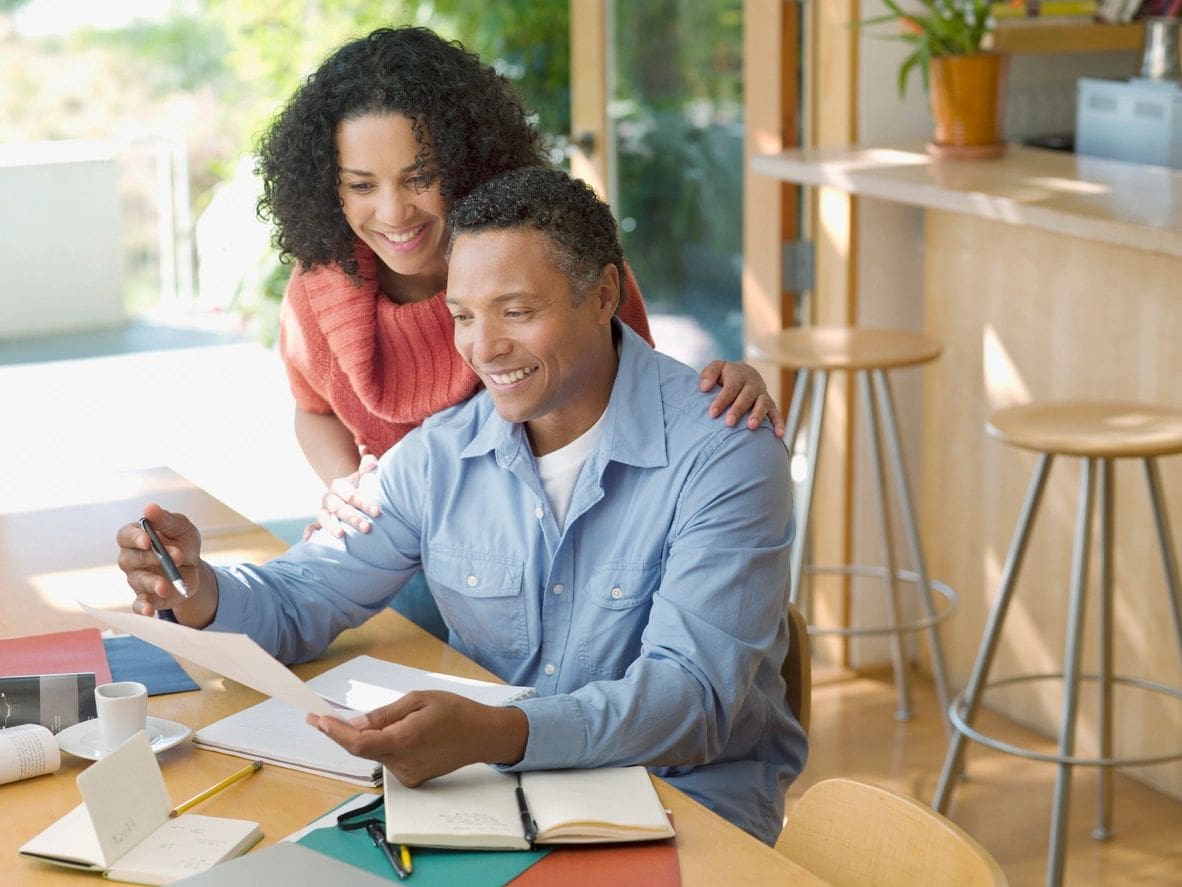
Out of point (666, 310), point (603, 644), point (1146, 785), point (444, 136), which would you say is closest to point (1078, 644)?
point (1146, 785)

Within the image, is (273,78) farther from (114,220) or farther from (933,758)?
(933,758)

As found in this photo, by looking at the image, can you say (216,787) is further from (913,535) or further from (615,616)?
(913,535)

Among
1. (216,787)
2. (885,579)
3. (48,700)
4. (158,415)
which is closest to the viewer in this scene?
(216,787)

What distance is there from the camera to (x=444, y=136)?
6.27ft

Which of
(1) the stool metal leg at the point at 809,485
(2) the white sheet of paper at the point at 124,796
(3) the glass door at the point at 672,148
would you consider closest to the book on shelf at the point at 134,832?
(2) the white sheet of paper at the point at 124,796

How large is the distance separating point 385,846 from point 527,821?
0.12 meters

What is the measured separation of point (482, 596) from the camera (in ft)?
5.99

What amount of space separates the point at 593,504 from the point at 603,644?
0.15m

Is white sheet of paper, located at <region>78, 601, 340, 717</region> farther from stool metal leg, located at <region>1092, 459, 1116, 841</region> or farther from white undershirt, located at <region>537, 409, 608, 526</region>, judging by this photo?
stool metal leg, located at <region>1092, 459, 1116, 841</region>

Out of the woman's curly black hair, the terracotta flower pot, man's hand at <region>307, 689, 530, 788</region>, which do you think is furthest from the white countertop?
man's hand at <region>307, 689, 530, 788</region>

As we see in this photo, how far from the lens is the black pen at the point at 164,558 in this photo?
5.56 ft

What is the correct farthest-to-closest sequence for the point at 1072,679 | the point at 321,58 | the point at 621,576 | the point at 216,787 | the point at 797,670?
the point at 321,58 < the point at 1072,679 < the point at 797,670 < the point at 621,576 < the point at 216,787

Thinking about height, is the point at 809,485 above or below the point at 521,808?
below

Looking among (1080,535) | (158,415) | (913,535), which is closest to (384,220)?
(1080,535)
